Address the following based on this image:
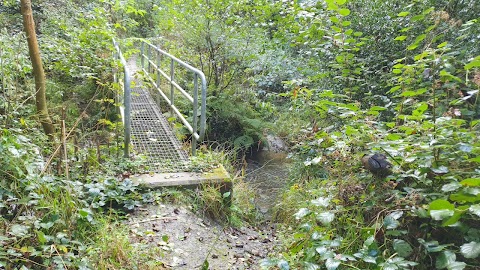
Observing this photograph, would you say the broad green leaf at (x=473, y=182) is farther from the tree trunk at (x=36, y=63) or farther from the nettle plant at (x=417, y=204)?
the tree trunk at (x=36, y=63)

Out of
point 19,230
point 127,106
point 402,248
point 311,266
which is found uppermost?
point 127,106

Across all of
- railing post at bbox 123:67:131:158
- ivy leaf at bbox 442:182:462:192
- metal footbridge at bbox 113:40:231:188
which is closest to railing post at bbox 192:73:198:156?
metal footbridge at bbox 113:40:231:188

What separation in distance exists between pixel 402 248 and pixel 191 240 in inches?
69.9

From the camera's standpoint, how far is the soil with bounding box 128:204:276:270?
2.78 metres

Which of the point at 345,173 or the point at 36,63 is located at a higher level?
the point at 36,63

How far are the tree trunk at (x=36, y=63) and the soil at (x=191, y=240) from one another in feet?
4.76

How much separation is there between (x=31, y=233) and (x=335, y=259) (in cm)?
192

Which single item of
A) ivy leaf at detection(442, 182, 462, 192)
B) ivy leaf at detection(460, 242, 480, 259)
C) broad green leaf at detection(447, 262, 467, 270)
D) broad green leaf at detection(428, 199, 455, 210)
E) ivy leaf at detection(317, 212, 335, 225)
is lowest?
ivy leaf at detection(317, 212, 335, 225)

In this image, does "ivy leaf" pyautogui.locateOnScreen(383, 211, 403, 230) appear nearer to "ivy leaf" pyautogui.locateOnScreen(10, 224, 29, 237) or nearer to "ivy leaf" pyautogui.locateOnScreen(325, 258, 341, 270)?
"ivy leaf" pyautogui.locateOnScreen(325, 258, 341, 270)

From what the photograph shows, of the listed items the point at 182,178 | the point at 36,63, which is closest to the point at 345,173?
the point at 182,178

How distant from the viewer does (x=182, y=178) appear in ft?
12.0

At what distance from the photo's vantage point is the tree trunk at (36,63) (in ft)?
10.9

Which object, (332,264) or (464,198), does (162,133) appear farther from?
(464,198)

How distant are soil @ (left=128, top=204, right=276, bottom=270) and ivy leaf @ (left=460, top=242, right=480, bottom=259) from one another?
5.46 ft
